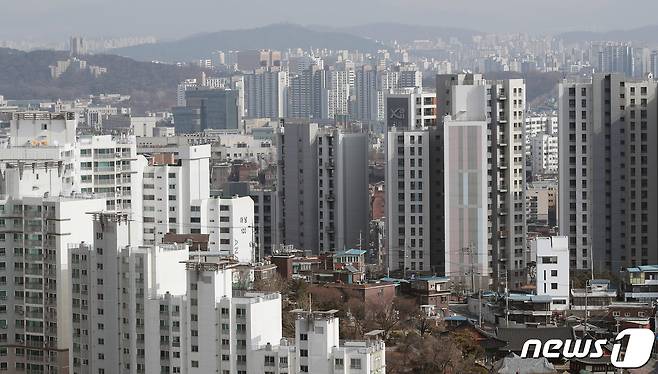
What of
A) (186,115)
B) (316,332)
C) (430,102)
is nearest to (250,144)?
(186,115)

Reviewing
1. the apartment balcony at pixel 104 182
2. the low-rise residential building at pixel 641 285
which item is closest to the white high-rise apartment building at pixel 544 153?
the low-rise residential building at pixel 641 285

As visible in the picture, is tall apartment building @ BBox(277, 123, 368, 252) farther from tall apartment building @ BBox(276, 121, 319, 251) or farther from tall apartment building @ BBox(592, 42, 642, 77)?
A: tall apartment building @ BBox(592, 42, 642, 77)

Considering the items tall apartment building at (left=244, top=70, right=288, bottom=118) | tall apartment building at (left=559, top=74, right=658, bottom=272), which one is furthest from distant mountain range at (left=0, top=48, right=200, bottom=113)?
tall apartment building at (left=559, top=74, right=658, bottom=272)

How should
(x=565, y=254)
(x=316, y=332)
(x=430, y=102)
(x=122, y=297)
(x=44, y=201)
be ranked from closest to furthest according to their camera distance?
1. (x=316, y=332)
2. (x=122, y=297)
3. (x=44, y=201)
4. (x=565, y=254)
5. (x=430, y=102)

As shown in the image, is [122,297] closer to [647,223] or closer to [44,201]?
[44,201]

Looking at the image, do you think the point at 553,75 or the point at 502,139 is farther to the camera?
the point at 553,75

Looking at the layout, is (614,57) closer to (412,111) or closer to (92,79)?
(92,79)
